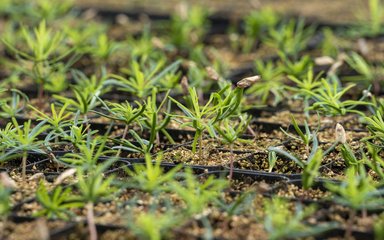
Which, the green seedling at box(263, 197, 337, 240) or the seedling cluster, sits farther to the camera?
the seedling cluster

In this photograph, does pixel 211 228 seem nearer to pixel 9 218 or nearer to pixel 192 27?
pixel 9 218

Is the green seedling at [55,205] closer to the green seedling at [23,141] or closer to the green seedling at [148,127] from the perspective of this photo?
the green seedling at [23,141]

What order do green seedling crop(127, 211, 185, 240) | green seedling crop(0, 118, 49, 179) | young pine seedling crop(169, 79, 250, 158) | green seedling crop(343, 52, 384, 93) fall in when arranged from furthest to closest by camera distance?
green seedling crop(343, 52, 384, 93)
young pine seedling crop(169, 79, 250, 158)
green seedling crop(0, 118, 49, 179)
green seedling crop(127, 211, 185, 240)

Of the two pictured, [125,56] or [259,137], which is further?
[125,56]

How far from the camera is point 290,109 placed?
2.56 metres

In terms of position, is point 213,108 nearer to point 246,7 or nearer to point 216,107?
point 216,107

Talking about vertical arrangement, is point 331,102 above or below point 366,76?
above

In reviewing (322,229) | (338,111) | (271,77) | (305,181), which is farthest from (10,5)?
(322,229)

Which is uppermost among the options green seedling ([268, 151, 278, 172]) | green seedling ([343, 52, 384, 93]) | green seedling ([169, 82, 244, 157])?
green seedling ([169, 82, 244, 157])

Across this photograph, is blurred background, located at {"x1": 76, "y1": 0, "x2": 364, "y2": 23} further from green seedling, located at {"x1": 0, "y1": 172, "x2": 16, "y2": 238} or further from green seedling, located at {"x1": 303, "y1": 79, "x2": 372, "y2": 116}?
green seedling, located at {"x1": 0, "y1": 172, "x2": 16, "y2": 238}

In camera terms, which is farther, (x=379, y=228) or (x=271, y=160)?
(x=271, y=160)

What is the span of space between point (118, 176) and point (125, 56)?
61.4 inches

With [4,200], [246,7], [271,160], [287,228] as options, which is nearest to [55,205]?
[4,200]

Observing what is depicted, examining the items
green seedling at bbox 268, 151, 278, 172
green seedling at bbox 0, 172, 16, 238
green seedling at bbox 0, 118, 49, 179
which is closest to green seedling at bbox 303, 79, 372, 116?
green seedling at bbox 268, 151, 278, 172
